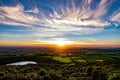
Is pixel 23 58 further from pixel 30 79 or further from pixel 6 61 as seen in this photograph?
pixel 30 79

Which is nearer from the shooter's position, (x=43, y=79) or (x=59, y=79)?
(x=43, y=79)

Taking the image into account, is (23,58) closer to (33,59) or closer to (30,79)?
(33,59)

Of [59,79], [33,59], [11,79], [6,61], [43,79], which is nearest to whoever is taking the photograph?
[11,79]

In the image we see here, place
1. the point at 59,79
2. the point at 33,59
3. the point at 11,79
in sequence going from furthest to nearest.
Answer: the point at 33,59
the point at 59,79
the point at 11,79

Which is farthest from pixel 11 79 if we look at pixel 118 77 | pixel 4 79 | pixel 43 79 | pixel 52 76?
pixel 118 77

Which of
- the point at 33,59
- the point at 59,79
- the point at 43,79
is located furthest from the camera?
the point at 33,59

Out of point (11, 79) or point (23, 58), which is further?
point (23, 58)

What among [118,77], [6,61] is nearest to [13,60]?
[6,61]

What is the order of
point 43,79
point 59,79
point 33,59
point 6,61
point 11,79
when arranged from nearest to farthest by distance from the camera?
point 11,79 → point 43,79 → point 59,79 → point 6,61 → point 33,59
